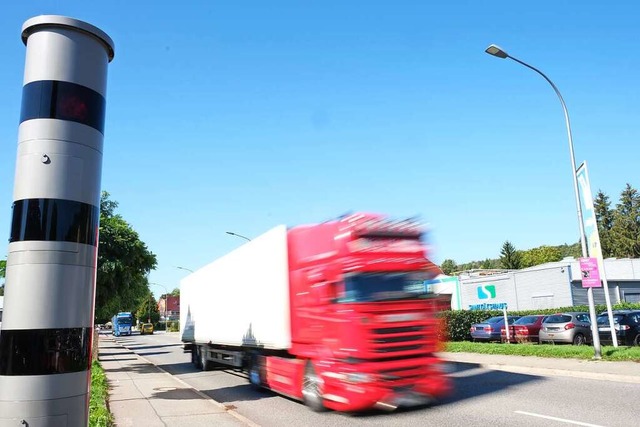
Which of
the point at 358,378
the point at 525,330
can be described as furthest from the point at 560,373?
the point at 525,330

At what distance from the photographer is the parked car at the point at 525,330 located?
78.9 feet

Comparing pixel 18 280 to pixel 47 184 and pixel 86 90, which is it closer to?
pixel 47 184

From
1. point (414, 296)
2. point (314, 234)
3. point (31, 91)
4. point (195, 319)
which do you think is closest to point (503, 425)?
point (414, 296)

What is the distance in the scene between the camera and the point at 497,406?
9406 mm

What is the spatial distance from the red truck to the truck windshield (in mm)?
19

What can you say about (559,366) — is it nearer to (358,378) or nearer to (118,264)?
(358,378)

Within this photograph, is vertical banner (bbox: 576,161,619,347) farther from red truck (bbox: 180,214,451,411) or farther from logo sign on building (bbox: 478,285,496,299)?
red truck (bbox: 180,214,451,411)

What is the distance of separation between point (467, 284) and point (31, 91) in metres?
43.9

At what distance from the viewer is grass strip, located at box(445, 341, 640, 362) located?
597 inches

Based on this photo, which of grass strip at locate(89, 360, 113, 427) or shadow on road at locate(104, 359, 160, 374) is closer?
grass strip at locate(89, 360, 113, 427)

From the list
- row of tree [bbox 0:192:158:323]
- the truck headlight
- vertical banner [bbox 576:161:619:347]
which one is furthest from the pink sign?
row of tree [bbox 0:192:158:323]

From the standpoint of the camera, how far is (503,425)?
7.84 m

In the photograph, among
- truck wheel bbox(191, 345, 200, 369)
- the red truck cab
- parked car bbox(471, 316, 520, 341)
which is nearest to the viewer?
the red truck cab

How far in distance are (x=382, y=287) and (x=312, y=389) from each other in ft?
8.11
